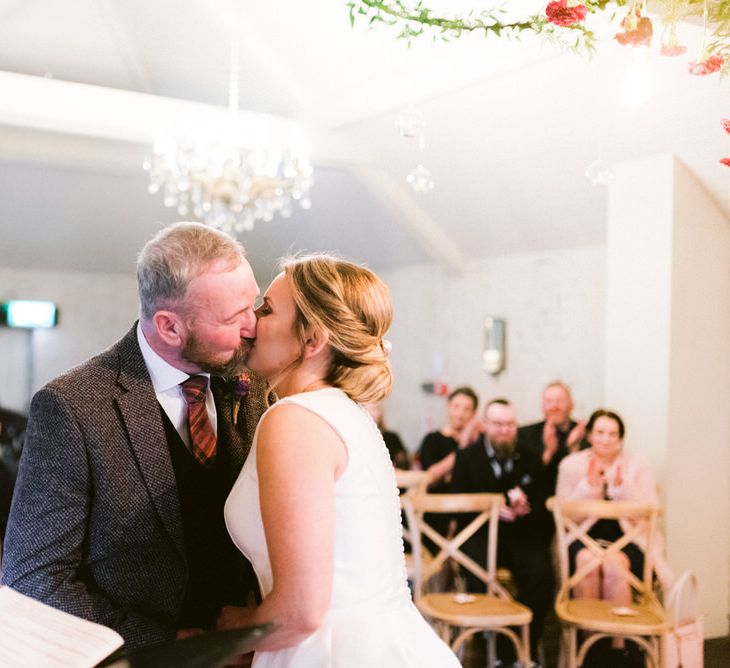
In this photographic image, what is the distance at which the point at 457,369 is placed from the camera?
892 centimetres

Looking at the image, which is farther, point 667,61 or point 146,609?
point 667,61

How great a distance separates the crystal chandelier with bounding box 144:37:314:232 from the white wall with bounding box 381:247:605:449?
2.31m

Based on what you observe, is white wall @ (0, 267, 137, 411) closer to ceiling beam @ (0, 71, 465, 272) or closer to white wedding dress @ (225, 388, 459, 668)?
ceiling beam @ (0, 71, 465, 272)

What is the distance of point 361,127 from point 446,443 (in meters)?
2.69

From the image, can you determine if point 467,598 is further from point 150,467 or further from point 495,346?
point 495,346

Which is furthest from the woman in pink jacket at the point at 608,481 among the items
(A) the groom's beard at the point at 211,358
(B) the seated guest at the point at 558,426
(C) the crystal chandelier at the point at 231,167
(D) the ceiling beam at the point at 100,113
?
(A) the groom's beard at the point at 211,358

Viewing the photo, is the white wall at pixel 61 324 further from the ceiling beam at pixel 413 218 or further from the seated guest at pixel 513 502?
the seated guest at pixel 513 502

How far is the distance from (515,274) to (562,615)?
4.26 meters

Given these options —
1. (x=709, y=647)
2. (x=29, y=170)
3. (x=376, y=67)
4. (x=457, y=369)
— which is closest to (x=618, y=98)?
(x=376, y=67)

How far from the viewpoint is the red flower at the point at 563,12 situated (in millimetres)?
2180

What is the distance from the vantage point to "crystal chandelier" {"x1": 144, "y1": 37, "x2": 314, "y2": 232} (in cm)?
629

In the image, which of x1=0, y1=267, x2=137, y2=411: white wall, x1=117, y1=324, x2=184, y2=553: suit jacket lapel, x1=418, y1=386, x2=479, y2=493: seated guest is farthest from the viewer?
x1=0, y1=267, x2=137, y2=411: white wall

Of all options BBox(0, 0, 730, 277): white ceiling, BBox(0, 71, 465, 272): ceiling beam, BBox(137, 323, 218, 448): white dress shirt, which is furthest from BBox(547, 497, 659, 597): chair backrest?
BBox(0, 71, 465, 272): ceiling beam

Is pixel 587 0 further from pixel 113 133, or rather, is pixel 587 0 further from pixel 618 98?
pixel 113 133
